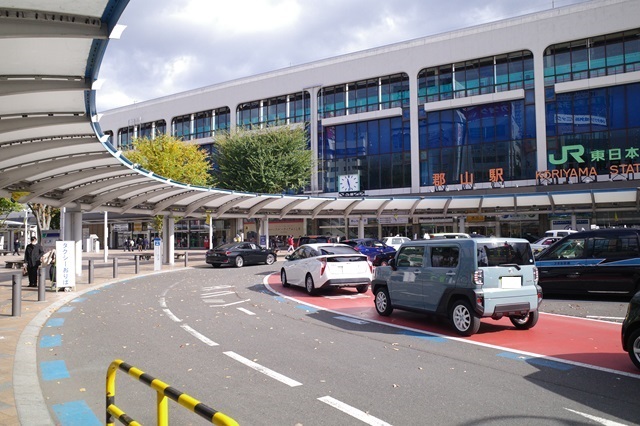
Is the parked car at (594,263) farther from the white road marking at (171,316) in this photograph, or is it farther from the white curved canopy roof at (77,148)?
the white curved canopy roof at (77,148)

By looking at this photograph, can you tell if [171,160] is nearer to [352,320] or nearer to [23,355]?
[352,320]

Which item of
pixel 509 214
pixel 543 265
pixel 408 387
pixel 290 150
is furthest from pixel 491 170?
pixel 408 387

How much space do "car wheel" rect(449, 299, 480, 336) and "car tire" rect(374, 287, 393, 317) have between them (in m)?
2.06

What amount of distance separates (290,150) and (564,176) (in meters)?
23.2

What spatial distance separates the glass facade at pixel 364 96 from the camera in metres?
49.1

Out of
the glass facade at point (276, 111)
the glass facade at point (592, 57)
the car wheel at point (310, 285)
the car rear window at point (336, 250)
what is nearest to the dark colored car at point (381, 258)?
the car rear window at point (336, 250)

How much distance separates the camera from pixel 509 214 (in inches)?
1764

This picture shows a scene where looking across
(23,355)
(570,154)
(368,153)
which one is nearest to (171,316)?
(23,355)

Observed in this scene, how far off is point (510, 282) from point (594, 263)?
526 cm

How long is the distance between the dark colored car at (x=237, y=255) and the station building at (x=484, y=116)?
2066cm

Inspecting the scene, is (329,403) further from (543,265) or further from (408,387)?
(543,265)

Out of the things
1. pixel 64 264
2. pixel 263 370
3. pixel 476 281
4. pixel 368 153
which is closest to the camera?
pixel 263 370

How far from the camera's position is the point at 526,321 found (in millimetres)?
9406

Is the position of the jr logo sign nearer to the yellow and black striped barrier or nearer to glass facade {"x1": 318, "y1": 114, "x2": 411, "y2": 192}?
glass facade {"x1": 318, "y1": 114, "x2": 411, "y2": 192}
